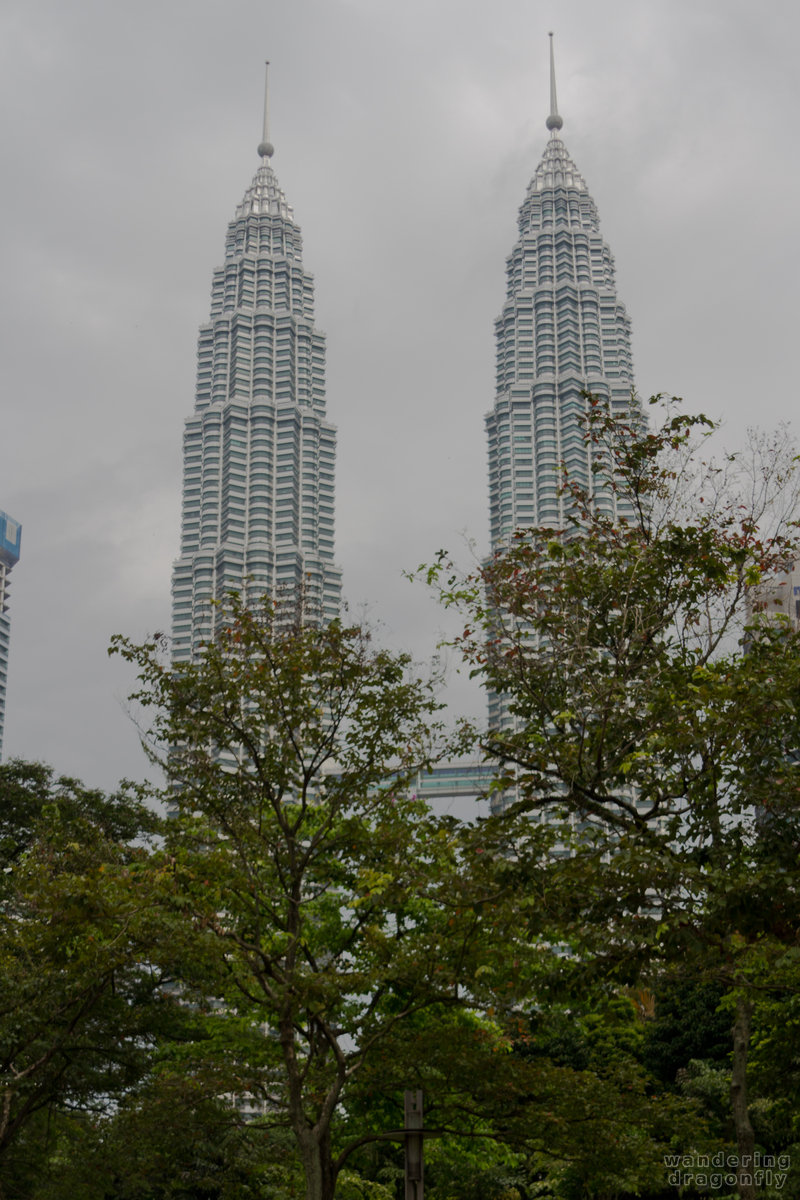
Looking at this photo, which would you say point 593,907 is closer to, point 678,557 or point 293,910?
point 678,557

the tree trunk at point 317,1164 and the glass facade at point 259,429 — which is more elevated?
the glass facade at point 259,429

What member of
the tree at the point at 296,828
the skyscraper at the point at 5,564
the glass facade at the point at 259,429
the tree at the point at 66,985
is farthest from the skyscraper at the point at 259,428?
the tree at the point at 296,828

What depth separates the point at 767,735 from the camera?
9984 millimetres

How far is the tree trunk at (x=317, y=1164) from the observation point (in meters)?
13.9

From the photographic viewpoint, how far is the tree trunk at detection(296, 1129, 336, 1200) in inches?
548

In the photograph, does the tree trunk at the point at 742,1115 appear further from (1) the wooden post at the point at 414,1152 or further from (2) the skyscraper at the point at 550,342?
(2) the skyscraper at the point at 550,342

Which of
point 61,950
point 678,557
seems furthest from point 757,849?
point 61,950

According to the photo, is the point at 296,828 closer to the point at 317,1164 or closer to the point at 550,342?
the point at 317,1164

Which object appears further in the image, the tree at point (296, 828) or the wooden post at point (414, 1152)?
the tree at point (296, 828)

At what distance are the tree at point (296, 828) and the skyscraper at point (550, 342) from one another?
9264 centimetres

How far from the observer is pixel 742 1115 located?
13.5 m

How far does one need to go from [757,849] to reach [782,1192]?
52.3 ft

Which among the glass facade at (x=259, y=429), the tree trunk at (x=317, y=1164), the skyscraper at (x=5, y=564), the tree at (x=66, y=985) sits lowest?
the tree trunk at (x=317, y=1164)

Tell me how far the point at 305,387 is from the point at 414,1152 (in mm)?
123388
